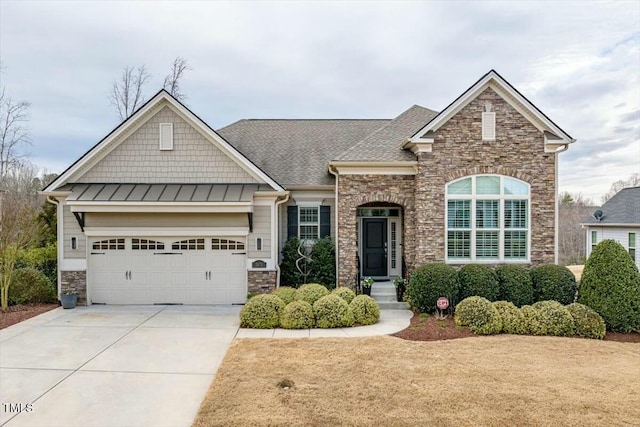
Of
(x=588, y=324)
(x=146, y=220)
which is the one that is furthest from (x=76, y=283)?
(x=588, y=324)

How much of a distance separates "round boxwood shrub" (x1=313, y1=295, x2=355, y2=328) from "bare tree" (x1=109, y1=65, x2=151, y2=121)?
2204 cm

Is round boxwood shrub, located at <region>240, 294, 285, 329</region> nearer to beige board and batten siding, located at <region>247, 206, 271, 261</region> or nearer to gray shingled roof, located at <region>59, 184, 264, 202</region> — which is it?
beige board and batten siding, located at <region>247, 206, 271, 261</region>

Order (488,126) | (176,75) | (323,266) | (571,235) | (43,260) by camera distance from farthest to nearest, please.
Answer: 1. (571,235)
2. (176,75)
3. (43,260)
4. (323,266)
5. (488,126)

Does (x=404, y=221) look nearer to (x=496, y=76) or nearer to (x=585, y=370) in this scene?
(x=496, y=76)

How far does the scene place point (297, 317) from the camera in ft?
30.5

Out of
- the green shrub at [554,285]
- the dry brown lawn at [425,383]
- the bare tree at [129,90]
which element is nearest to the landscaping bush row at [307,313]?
the dry brown lawn at [425,383]

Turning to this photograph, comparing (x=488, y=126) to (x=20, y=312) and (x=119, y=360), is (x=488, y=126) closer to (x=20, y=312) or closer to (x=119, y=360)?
(x=119, y=360)

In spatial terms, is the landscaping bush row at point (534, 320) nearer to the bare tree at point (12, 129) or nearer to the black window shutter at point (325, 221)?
the black window shutter at point (325, 221)

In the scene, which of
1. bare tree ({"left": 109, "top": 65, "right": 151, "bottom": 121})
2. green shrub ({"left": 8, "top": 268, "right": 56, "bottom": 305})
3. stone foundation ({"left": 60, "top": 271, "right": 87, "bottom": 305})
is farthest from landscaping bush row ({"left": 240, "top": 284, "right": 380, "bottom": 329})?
bare tree ({"left": 109, "top": 65, "right": 151, "bottom": 121})

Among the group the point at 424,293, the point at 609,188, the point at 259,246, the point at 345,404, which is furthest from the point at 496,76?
the point at 609,188

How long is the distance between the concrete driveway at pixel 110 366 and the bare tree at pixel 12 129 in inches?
752

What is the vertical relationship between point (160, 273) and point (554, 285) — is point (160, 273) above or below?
above

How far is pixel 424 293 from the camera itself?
10344 mm

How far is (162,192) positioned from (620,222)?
25.5 metres
